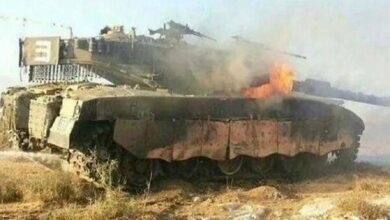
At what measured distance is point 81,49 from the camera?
14.1m

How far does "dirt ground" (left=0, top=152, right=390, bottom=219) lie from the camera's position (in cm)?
891

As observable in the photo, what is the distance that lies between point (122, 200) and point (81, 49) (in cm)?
578

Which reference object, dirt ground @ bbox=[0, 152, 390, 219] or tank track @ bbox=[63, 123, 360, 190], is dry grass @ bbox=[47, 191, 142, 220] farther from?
tank track @ bbox=[63, 123, 360, 190]

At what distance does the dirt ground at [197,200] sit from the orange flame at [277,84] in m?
2.10

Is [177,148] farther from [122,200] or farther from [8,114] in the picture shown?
[8,114]

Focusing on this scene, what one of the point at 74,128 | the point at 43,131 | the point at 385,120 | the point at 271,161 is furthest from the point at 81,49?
the point at 385,120

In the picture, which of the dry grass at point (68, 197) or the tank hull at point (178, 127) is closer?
the dry grass at point (68, 197)

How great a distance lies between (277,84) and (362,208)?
627cm

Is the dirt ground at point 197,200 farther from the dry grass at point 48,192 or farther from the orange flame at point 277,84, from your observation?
the orange flame at point 277,84

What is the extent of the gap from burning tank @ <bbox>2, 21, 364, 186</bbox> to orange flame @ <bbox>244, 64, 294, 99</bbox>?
2 cm

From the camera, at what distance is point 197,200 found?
10.9m

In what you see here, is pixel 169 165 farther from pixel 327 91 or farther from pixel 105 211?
pixel 327 91

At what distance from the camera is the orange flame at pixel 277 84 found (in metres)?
14.4

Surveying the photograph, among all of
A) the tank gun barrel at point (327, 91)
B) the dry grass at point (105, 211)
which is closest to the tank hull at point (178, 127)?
the tank gun barrel at point (327, 91)
